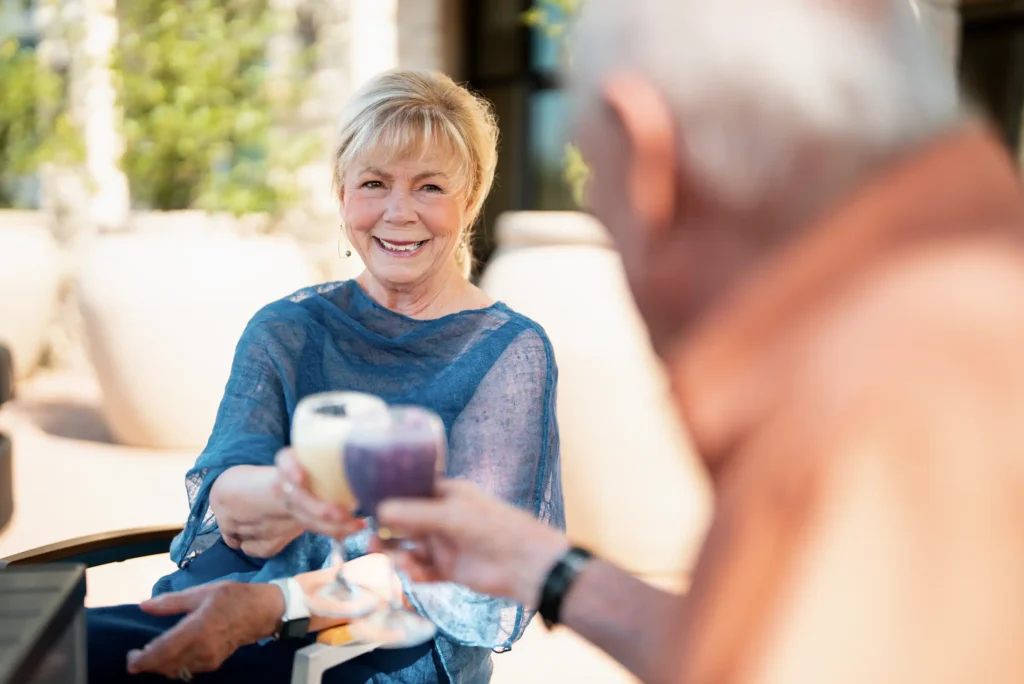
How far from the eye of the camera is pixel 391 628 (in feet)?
4.61

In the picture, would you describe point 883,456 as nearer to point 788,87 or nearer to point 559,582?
point 788,87

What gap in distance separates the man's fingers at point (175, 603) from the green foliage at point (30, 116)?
6054 millimetres

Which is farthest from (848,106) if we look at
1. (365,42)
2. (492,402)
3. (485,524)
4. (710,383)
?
(365,42)

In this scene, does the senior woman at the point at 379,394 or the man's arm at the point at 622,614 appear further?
the senior woman at the point at 379,394

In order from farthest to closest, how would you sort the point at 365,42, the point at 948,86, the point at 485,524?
1. the point at 365,42
2. the point at 485,524
3. the point at 948,86

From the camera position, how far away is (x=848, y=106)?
2.42 ft

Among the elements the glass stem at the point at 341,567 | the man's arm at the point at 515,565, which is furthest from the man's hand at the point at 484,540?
the glass stem at the point at 341,567

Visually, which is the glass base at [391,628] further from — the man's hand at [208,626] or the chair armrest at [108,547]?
the chair armrest at [108,547]

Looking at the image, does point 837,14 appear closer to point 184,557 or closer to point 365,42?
point 184,557

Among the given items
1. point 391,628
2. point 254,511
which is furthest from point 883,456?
point 254,511

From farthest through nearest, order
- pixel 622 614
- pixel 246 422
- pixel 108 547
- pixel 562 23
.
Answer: pixel 562 23 → pixel 108 547 → pixel 246 422 → pixel 622 614

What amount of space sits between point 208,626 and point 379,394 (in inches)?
22.5

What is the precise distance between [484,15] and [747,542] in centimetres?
583

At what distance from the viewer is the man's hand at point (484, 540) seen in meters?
1.08
